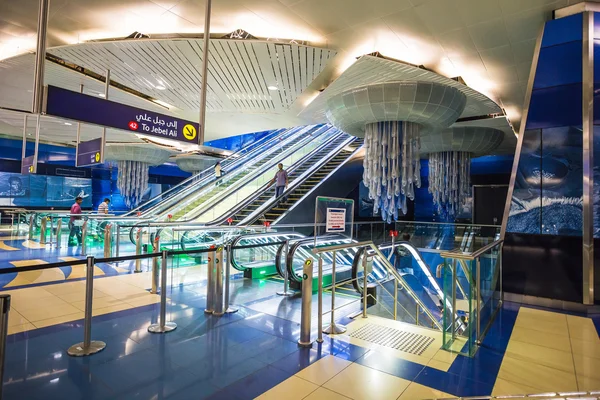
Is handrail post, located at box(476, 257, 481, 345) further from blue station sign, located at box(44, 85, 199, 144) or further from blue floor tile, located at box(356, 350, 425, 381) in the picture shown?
blue station sign, located at box(44, 85, 199, 144)

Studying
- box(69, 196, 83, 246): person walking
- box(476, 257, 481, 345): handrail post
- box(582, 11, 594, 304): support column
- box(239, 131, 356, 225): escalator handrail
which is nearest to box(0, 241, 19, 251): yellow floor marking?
box(69, 196, 83, 246): person walking

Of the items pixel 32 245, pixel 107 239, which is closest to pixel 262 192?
pixel 107 239

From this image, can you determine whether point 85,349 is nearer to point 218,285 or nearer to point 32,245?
point 218,285

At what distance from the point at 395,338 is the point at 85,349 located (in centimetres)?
317

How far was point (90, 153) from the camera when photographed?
804 cm

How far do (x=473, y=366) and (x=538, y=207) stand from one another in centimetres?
357

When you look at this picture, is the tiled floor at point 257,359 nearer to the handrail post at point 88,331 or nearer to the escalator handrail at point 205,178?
the handrail post at point 88,331

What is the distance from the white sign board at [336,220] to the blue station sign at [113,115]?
7.40ft

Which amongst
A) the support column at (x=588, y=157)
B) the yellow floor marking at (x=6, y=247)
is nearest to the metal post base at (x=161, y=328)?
the support column at (x=588, y=157)

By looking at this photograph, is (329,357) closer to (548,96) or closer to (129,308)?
(129,308)

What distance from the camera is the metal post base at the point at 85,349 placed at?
3.15 m

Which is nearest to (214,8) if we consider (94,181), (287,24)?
(287,24)

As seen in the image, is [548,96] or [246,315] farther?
[548,96]

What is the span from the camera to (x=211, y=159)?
20453 millimetres
